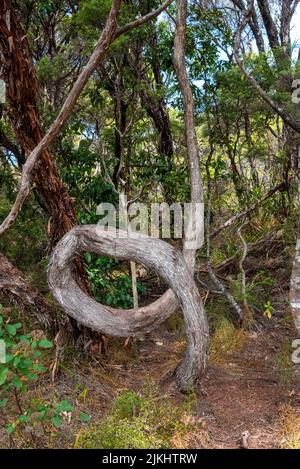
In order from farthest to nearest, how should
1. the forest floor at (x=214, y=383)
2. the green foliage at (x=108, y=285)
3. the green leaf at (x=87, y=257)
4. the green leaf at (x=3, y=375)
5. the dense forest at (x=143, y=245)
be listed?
the green foliage at (x=108, y=285)
the green leaf at (x=87, y=257)
the dense forest at (x=143, y=245)
the forest floor at (x=214, y=383)
the green leaf at (x=3, y=375)

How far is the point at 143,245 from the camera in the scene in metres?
3.27

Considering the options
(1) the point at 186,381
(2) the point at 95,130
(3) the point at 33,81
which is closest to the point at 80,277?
(1) the point at 186,381

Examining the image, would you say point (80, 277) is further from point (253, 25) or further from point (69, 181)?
point (253, 25)

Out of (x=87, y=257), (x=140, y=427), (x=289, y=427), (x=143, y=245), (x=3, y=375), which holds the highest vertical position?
(x=143, y=245)

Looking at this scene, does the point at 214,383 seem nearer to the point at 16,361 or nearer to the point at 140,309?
the point at 140,309

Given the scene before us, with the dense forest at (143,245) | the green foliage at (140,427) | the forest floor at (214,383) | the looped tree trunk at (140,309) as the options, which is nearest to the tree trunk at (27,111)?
the dense forest at (143,245)

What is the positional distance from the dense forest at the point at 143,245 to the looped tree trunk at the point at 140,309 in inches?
0.4

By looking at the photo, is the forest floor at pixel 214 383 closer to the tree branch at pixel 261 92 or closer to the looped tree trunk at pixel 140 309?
the looped tree trunk at pixel 140 309

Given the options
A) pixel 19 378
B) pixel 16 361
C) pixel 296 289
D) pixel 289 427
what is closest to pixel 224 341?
pixel 296 289

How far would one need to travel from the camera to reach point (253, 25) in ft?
25.0

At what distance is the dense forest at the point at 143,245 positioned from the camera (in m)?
3.06

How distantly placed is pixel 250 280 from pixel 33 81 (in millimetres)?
3186

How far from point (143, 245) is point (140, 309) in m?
0.48

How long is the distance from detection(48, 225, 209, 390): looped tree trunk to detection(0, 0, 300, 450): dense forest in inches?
0.4
